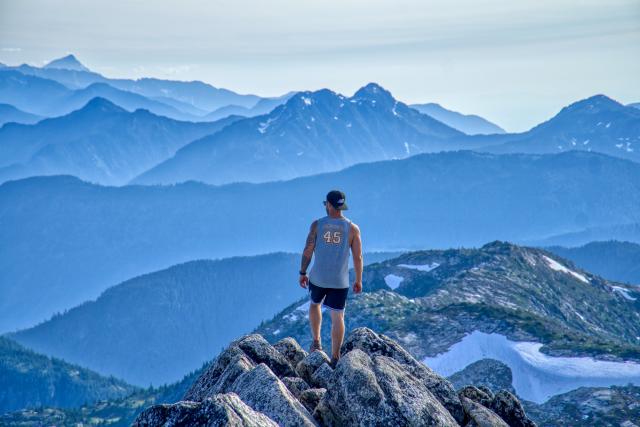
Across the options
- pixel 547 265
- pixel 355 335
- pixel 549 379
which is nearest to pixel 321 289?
pixel 355 335

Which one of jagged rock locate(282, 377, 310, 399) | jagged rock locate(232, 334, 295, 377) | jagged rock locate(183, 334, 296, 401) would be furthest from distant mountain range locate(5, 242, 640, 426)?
jagged rock locate(282, 377, 310, 399)

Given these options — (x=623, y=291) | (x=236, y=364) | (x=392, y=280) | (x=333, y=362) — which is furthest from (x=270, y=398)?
(x=623, y=291)

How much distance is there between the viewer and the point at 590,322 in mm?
135625

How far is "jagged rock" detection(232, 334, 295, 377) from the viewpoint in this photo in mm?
35719

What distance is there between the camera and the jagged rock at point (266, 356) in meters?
35.7

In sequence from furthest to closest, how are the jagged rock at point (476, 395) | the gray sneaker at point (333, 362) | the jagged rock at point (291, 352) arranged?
the jagged rock at point (291, 352) → the gray sneaker at point (333, 362) → the jagged rock at point (476, 395)

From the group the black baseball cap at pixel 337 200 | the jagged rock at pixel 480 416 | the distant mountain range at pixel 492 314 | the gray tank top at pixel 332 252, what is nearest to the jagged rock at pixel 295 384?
the gray tank top at pixel 332 252

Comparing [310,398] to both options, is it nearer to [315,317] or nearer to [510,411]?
[315,317]

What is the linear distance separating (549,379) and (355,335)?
53.7 metres

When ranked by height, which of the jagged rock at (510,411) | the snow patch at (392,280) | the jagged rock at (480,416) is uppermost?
the jagged rock at (480,416)

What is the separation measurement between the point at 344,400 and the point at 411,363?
5.63m

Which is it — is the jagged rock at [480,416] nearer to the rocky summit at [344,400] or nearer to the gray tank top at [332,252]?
the rocky summit at [344,400]

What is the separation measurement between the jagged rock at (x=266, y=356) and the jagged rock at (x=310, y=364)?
41 cm

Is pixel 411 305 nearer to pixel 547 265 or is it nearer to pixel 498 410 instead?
pixel 547 265
